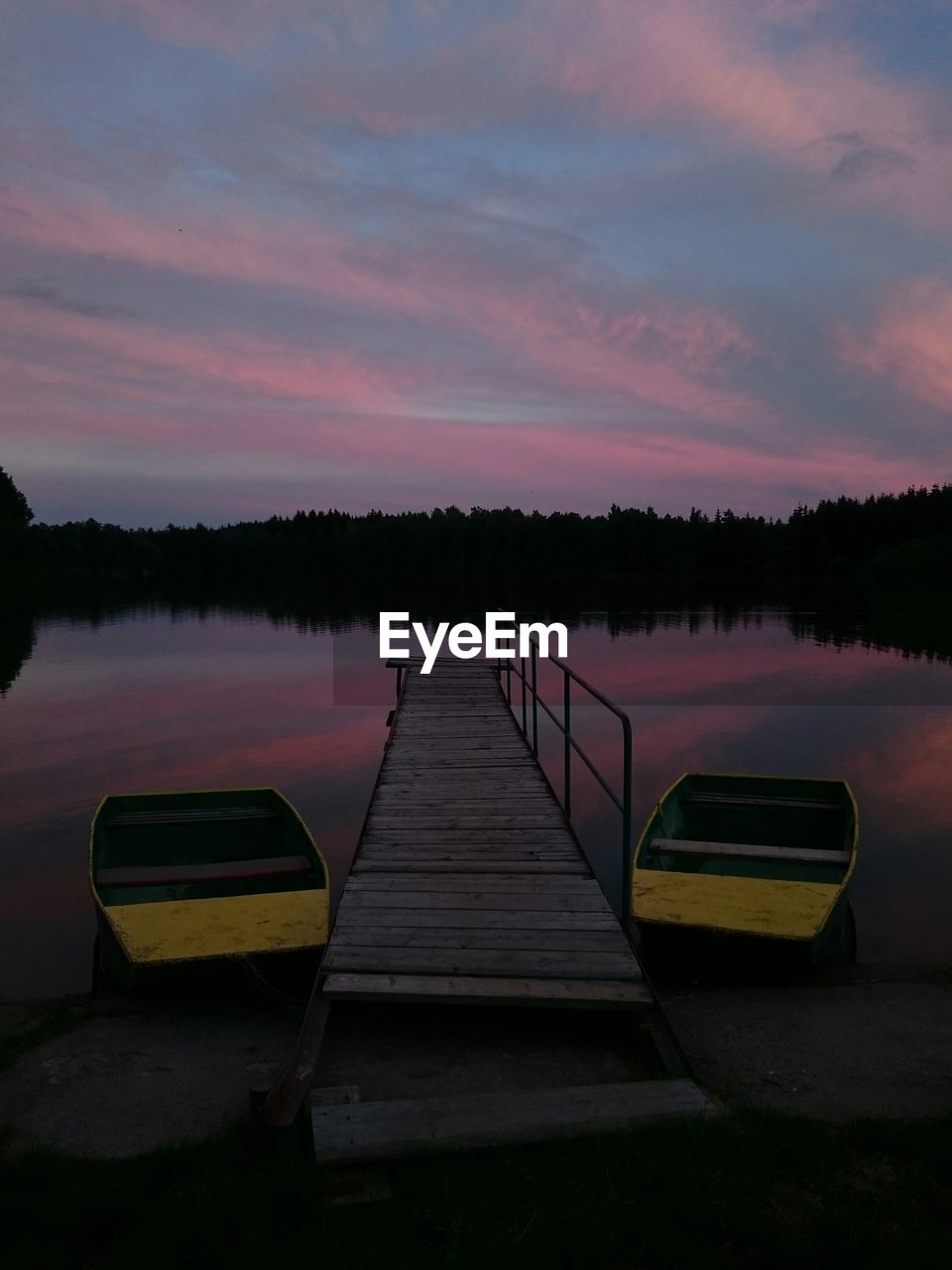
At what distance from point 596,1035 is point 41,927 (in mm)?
5601

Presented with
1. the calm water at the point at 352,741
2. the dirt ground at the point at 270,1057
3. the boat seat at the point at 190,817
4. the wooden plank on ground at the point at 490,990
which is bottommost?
the calm water at the point at 352,741

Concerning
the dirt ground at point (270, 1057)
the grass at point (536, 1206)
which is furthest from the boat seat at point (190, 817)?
the grass at point (536, 1206)

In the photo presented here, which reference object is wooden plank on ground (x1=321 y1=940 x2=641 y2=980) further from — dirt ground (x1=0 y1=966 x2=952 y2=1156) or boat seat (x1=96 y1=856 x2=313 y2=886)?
boat seat (x1=96 y1=856 x2=313 y2=886)

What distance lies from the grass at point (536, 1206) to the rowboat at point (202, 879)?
1.82 metres

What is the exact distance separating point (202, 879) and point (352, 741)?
10.2 meters

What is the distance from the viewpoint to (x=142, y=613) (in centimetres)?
4938

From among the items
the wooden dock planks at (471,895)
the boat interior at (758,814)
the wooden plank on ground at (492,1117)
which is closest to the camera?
the wooden plank on ground at (492,1117)

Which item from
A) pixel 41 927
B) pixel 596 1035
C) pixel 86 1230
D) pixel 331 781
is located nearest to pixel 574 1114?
pixel 596 1035

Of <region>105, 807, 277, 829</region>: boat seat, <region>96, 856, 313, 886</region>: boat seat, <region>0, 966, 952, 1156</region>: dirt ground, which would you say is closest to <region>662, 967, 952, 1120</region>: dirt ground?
<region>0, 966, 952, 1156</region>: dirt ground

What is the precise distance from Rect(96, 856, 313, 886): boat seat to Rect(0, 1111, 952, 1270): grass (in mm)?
2875

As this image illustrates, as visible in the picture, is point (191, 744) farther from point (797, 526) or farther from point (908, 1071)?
point (797, 526)

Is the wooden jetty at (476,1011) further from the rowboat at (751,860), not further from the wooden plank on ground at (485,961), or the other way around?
the rowboat at (751,860)

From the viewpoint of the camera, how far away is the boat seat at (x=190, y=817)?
7.83 meters

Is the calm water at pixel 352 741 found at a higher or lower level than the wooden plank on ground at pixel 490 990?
lower
